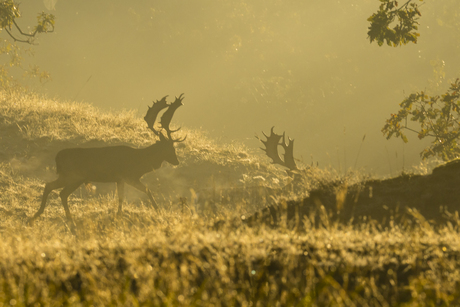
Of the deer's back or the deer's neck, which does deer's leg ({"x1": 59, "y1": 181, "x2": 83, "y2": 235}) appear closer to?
the deer's back

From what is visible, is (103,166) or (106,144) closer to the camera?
(103,166)

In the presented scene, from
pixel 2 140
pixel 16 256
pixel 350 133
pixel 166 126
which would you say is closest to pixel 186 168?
pixel 166 126

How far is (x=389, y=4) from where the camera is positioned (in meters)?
8.10

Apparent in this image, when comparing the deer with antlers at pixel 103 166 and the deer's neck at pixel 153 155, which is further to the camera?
the deer's neck at pixel 153 155

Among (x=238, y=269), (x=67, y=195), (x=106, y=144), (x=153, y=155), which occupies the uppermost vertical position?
(x=106, y=144)

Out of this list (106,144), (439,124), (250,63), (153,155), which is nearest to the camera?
(439,124)

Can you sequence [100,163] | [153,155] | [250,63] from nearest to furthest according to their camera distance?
[100,163] → [153,155] → [250,63]

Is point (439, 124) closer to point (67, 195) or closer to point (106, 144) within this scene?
point (67, 195)

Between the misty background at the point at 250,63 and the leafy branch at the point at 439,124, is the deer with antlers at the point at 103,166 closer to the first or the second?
the leafy branch at the point at 439,124

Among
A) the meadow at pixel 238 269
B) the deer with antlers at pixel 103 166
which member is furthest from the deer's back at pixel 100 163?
the meadow at pixel 238 269

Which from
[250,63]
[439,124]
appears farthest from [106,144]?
[250,63]

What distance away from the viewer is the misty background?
50.7 metres

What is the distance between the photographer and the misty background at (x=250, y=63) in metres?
50.7

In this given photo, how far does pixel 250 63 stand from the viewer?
5406cm
